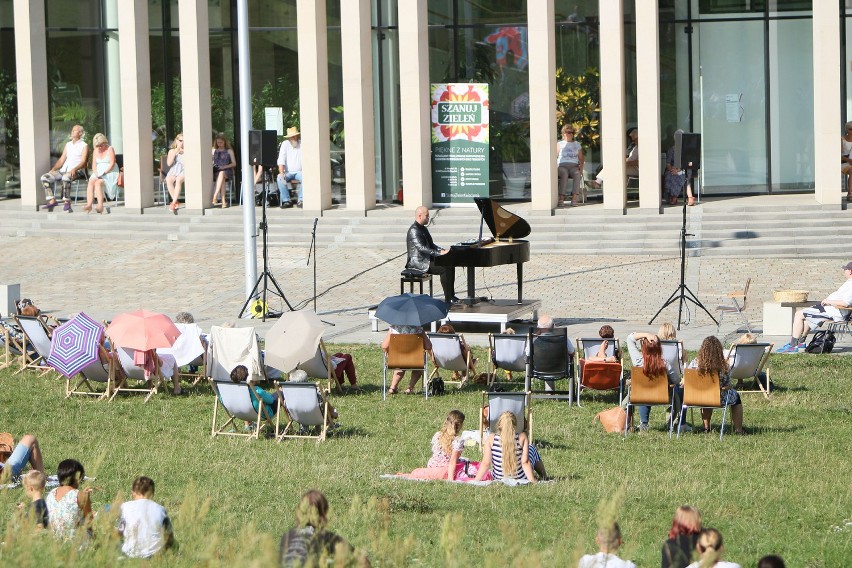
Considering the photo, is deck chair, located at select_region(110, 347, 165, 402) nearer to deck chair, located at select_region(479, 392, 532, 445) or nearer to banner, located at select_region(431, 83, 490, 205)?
deck chair, located at select_region(479, 392, 532, 445)

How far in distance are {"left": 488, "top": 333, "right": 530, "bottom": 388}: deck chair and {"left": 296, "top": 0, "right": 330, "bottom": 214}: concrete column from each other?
13385 mm

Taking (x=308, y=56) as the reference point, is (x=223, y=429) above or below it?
below

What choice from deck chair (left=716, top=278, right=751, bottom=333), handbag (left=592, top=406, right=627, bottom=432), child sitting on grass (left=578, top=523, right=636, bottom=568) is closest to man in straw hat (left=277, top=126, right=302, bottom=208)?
deck chair (left=716, top=278, right=751, bottom=333)

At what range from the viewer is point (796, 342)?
18.7 meters

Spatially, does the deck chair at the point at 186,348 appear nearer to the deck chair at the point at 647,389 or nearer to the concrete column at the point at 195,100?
the deck chair at the point at 647,389

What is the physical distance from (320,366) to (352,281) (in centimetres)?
857

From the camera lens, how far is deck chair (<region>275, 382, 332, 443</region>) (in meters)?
13.9

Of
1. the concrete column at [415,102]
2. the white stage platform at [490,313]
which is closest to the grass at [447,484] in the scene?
the white stage platform at [490,313]

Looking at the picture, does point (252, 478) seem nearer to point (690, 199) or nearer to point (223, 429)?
point (223, 429)

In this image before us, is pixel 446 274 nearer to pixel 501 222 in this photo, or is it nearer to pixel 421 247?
pixel 421 247

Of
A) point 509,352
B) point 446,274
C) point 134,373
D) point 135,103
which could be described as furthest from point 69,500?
point 135,103

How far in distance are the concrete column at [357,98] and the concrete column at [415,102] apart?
0.73 meters

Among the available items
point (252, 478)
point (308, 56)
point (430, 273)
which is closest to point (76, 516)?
point (252, 478)

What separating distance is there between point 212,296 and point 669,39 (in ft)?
43.3
